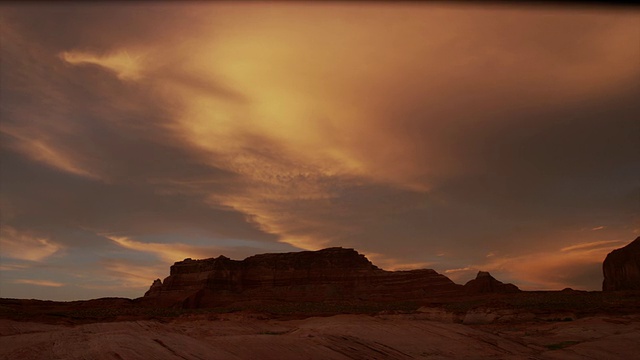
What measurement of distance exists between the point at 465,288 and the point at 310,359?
89482 millimetres

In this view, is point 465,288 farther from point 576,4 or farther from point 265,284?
point 576,4

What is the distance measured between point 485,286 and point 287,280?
52.9 metres

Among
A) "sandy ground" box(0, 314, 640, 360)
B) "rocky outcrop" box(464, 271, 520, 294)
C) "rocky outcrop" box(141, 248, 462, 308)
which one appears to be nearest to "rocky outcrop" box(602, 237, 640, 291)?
"rocky outcrop" box(464, 271, 520, 294)

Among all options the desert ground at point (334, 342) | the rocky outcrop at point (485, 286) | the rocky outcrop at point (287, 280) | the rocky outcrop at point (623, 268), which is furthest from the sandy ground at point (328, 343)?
the rocky outcrop at point (287, 280)

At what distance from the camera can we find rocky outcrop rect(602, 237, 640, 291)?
89938 mm

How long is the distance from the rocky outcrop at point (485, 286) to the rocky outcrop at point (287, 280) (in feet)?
19.8

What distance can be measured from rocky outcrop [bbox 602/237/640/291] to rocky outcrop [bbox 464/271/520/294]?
19390 millimetres

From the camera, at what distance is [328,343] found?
2000cm

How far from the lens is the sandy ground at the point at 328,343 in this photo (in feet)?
48.2

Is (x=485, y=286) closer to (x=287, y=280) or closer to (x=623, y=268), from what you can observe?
(x=623, y=268)

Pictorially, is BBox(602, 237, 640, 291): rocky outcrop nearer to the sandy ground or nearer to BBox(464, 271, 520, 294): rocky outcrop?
BBox(464, 271, 520, 294): rocky outcrop

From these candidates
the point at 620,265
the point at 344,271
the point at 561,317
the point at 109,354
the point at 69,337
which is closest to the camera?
the point at 109,354

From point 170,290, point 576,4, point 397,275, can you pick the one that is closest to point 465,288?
point 397,275

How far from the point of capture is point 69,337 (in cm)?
1669
